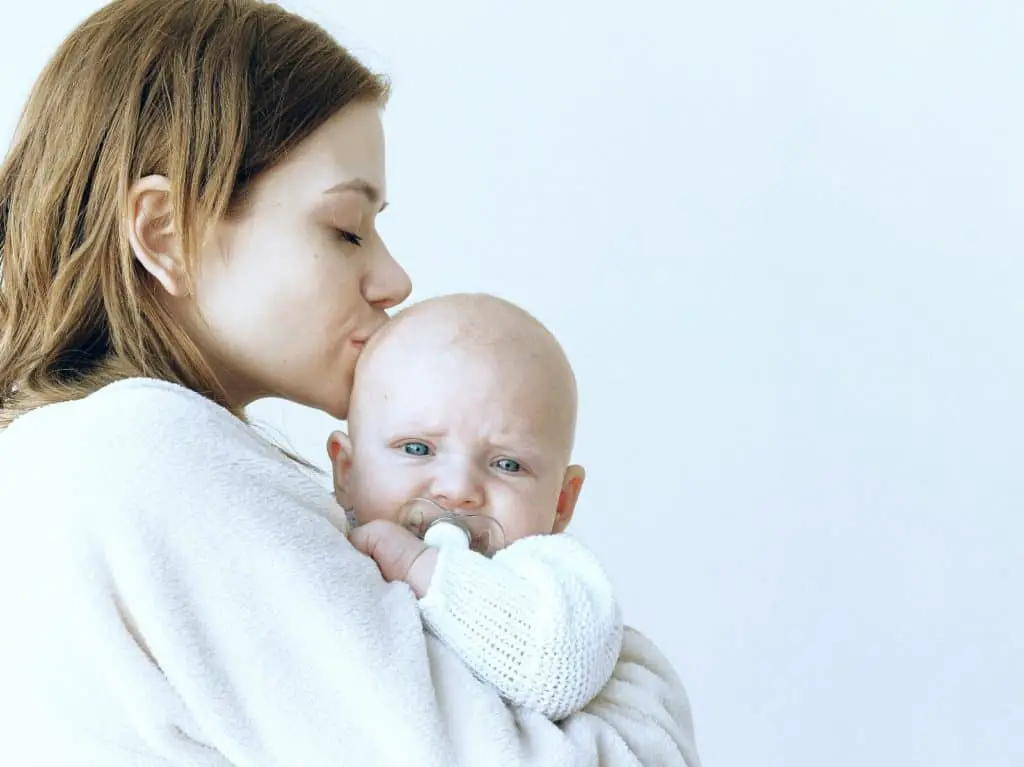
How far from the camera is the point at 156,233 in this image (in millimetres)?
1525

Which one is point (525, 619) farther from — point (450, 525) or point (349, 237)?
point (349, 237)

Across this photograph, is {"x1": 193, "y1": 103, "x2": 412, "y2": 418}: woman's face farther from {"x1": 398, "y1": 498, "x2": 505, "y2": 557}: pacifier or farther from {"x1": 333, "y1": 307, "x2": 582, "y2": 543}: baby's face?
{"x1": 398, "y1": 498, "x2": 505, "y2": 557}: pacifier

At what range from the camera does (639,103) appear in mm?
2818

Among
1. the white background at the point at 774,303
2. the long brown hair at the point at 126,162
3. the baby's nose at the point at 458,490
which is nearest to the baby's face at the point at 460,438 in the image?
the baby's nose at the point at 458,490

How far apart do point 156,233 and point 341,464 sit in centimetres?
31

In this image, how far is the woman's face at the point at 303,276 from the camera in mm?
1532

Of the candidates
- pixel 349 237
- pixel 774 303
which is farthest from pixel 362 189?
pixel 774 303

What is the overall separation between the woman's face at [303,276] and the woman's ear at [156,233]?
0.03 meters

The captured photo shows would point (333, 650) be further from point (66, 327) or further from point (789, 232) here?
point (789, 232)

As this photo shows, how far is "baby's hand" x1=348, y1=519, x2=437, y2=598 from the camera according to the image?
1.33 metres

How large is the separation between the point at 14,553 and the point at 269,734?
0.27m

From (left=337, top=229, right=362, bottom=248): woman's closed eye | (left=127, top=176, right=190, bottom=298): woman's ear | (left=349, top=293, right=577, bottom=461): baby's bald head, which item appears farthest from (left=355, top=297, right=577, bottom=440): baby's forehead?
(left=127, top=176, right=190, bottom=298): woman's ear

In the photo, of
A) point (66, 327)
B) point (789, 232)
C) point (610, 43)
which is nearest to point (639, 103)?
point (610, 43)

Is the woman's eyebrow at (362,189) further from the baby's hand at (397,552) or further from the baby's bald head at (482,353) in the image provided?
the baby's hand at (397,552)
